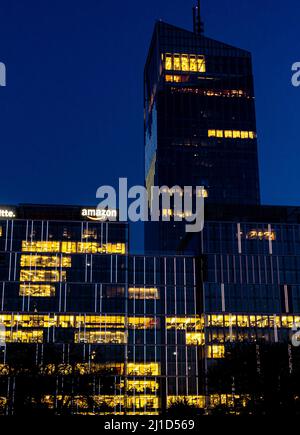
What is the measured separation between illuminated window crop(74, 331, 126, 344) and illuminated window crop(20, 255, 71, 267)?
1937 cm

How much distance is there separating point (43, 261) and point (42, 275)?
12.6 feet

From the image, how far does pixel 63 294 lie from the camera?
17412 cm

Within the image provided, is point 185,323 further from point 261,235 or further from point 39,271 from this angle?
point 39,271

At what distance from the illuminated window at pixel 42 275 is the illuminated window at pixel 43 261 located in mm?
1638

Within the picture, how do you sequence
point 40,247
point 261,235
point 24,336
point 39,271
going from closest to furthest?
1. point 24,336
2. point 39,271
3. point 40,247
4. point 261,235

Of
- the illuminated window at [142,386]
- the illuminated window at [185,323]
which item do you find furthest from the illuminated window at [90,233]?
the illuminated window at [142,386]

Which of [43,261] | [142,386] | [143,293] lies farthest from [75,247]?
[142,386]

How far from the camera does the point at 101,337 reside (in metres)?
172

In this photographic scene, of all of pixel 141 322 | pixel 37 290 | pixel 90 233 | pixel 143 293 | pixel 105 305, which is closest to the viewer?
pixel 37 290

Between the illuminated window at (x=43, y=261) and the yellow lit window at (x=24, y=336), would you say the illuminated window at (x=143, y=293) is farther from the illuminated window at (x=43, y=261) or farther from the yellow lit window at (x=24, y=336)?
the yellow lit window at (x=24, y=336)

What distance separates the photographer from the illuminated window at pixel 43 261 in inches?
6905

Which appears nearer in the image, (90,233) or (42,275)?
(42,275)

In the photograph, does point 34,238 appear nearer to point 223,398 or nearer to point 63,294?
point 63,294
